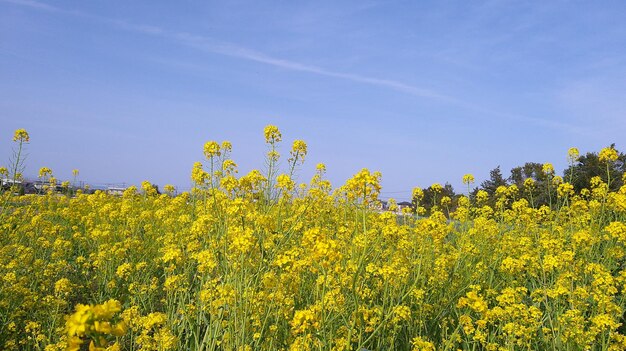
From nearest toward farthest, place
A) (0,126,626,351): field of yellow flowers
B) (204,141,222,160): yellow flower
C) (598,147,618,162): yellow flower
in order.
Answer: (0,126,626,351): field of yellow flowers, (204,141,222,160): yellow flower, (598,147,618,162): yellow flower

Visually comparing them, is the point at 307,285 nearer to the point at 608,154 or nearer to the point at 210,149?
the point at 210,149

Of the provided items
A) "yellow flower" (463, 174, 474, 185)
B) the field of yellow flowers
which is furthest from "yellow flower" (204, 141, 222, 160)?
"yellow flower" (463, 174, 474, 185)

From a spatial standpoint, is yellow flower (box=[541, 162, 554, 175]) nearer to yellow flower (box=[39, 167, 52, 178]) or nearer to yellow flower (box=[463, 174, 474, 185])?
yellow flower (box=[463, 174, 474, 185])

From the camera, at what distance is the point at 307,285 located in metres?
3.70

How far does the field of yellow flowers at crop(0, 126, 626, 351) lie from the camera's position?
2.56 metres

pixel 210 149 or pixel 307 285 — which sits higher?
pixel 210 149

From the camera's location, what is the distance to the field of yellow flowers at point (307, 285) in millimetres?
2559

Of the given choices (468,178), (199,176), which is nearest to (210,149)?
(199,176)

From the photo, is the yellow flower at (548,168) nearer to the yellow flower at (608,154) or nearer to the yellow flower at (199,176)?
the yellow flower at (608,154)

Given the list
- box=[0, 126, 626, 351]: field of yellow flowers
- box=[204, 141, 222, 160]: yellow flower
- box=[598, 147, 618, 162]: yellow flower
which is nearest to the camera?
box=[0, 126, 626, 351]: field of yellow flowers

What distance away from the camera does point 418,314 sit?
3.47m

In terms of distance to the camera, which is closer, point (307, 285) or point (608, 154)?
point (307, 285)

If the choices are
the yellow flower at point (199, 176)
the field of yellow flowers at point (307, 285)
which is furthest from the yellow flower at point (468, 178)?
the yellow flower at point (199, 176)

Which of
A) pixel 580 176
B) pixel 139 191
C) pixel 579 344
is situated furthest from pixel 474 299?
pixel 580 176
